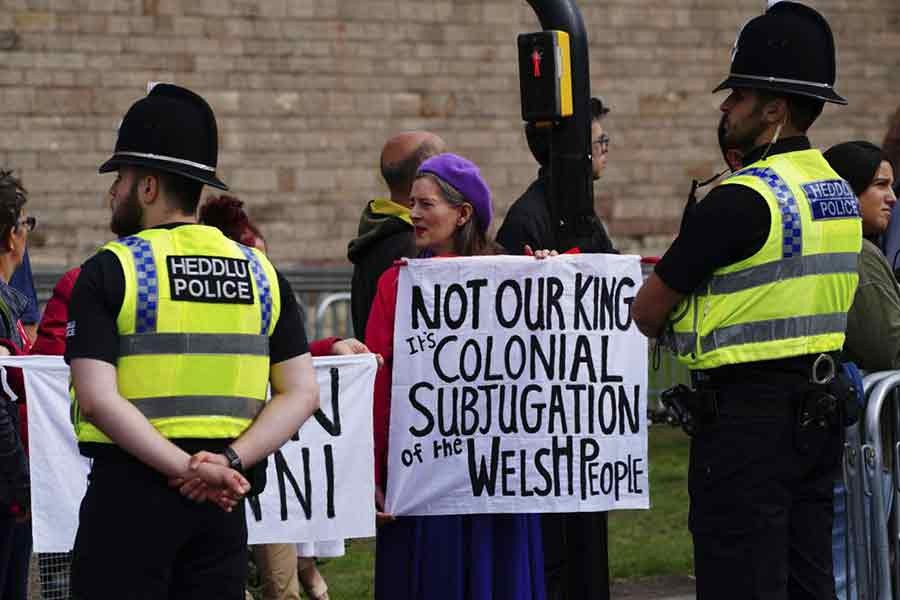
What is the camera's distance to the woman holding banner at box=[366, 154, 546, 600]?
19.7ft

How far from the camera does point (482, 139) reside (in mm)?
23141

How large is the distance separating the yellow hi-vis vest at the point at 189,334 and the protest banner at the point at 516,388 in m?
1.58

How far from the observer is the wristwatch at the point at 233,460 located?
464cm

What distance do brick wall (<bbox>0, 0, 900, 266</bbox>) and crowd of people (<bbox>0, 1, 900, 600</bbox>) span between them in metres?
14.4

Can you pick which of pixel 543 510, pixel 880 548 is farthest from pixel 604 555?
pixel 880 548

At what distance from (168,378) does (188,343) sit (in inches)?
3.9

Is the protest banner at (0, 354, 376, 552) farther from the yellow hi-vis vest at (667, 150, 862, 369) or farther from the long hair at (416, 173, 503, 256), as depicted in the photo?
the yellow hi-vis vest at (667, 150, 862, 369)

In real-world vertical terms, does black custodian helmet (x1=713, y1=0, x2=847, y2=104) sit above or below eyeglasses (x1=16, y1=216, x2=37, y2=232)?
above

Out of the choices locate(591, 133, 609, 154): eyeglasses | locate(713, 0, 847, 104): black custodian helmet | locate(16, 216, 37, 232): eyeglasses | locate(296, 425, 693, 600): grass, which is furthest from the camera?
locate(296, 425, 693, 600): grass

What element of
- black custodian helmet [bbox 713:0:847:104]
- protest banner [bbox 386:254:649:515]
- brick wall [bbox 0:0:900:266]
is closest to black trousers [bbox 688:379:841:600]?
black custodian helmet [bbox 713:0:847:104]

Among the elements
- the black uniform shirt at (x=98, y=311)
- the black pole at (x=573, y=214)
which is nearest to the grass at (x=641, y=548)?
the black pole at (x=573, y=214)

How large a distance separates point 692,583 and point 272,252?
13.7 metres

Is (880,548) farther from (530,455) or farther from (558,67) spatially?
(558,67)

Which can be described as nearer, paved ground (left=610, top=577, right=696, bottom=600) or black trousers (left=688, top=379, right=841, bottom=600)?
black trousers (left=688, top=379, right=841, bottom=600)
